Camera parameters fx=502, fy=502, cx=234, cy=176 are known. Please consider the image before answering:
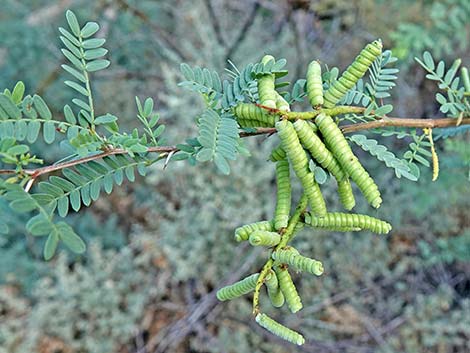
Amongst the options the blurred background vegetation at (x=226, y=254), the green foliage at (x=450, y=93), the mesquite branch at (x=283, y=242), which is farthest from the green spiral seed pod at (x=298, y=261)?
the blurred background vegetation at (x=226, y=254)

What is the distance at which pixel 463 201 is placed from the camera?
80.1 inches

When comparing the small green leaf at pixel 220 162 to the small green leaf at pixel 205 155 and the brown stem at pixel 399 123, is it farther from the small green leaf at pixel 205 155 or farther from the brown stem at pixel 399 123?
the brown stem at pixel 399 123

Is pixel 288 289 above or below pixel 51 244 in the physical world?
below

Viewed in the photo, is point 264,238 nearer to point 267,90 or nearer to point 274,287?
point 274,287

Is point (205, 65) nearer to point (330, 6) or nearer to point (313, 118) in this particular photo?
point (330, 6)

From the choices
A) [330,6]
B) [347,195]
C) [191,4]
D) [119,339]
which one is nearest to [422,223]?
[330,6]

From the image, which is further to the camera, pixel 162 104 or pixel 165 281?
pixel 162 104

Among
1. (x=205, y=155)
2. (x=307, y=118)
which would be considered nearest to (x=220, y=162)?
(x=205, y=155)

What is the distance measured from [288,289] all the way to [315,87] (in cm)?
24

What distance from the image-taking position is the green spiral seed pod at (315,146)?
0.56m

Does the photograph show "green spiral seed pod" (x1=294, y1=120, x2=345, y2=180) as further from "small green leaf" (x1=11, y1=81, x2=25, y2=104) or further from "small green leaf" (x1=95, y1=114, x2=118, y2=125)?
"small green leaf" (x1=11, y1=81, x2=25, y2=104)

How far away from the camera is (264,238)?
569mm

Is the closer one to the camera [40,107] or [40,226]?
[40,226]

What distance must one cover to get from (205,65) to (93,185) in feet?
5.14
